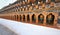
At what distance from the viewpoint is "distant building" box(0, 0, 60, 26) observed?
2.61ft

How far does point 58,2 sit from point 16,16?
60cm

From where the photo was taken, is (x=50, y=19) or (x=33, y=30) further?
(x=33, y=30)

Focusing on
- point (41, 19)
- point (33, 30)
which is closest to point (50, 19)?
point (41, 19)

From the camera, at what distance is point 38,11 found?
2.94 ft

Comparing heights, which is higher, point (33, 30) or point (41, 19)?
point (41, 19)

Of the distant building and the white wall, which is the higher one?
the distant building

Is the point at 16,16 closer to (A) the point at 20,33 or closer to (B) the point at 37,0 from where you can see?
(A) the point at 20,33

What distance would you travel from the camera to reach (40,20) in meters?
0.91

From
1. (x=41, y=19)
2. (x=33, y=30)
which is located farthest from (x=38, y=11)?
(x=33, y=30)

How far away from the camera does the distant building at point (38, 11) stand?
80 cm

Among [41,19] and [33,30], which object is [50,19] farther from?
[33,30]

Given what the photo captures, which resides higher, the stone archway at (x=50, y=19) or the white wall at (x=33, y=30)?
the stone archway at (x=50, y=19)

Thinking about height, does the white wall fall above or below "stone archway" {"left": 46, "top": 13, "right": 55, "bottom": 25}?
below

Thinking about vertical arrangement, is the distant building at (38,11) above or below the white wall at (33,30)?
above
